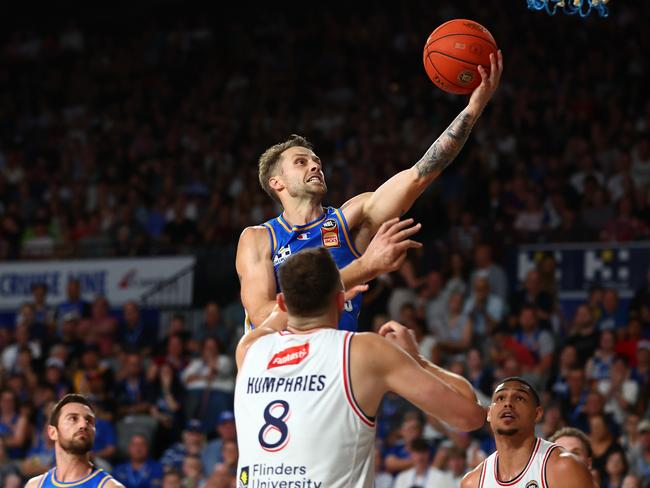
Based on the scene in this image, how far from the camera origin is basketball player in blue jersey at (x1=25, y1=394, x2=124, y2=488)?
752 cm

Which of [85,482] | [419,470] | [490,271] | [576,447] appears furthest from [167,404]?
[576,447]

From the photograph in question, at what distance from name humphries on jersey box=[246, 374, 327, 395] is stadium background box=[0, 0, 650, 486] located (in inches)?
248

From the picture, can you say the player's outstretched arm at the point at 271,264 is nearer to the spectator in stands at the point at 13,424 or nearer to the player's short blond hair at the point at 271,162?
the player's short blond hair at the point at 271,162

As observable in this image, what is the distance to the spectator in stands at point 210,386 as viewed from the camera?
13.3m

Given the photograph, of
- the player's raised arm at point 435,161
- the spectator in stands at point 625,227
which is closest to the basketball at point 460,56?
the player's raised arm at point 435,161

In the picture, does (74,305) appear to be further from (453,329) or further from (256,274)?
(256,274)

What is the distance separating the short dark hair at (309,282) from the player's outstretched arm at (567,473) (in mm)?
2724

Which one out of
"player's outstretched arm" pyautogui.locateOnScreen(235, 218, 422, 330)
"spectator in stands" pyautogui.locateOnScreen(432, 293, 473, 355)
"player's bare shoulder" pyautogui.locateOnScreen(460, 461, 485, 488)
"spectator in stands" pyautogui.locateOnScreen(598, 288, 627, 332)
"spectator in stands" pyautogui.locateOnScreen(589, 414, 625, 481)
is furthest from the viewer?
"spectator in stands" pyautogui.locateOnScreen(432, 293, 473, 355)

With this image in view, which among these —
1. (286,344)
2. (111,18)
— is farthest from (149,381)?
(111,18)

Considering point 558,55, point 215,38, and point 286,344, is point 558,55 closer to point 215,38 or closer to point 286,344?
point 215,38

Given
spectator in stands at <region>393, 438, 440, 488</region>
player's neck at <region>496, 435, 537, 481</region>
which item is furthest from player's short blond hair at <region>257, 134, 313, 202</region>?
spectator in stands at <region>393, 438, 440, 488</region>

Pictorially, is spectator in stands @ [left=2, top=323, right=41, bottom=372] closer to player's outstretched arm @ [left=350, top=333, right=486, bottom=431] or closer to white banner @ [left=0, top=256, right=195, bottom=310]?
white banner @ [left=0, top=256, right=195, bottom=310]

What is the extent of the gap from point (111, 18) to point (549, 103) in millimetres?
11326

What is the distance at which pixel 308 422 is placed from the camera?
4.40 meters
